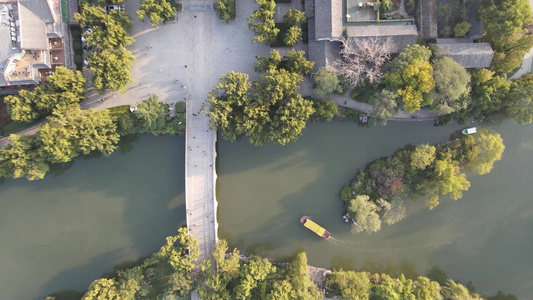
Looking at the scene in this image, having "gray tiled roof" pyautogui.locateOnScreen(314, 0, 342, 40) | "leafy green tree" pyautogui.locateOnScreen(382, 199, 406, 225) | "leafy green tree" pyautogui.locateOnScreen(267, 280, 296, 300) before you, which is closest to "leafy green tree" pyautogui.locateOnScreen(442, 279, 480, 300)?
"leafy green tree" pyautogui.locateOnScreen(382, 199, 406, 225)

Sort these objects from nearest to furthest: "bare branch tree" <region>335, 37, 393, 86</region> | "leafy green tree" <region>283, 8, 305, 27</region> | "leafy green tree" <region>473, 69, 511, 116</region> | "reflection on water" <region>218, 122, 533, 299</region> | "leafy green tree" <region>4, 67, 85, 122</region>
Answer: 1. "bare branch tree" <region>335, 37, 393, 86</region>
2. "leafy green tree" <region>4, 67, 85, 122</region>
3. "leafy green tree" <region>283, 8, 305, 27</region>
4. "leafy green tree" <region>473, 69, 511, 116</region>
5. "reflection on water" <region>218, 122, 533, 299</region>

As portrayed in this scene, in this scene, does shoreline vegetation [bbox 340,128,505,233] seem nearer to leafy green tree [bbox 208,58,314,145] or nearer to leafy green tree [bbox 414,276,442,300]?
leafy green tree [bbox 414,276,442,300]

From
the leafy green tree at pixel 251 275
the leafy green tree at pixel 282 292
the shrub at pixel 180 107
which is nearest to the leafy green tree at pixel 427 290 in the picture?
the leafy green tree at pixel 282 292

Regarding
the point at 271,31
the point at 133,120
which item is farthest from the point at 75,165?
the point at 271,31

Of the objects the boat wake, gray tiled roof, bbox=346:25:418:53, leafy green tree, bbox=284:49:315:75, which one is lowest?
the boat wake

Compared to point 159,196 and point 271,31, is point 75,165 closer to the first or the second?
point 159,196

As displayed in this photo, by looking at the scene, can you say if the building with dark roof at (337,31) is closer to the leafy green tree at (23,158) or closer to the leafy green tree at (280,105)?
the leafy green tree at (280,105)
